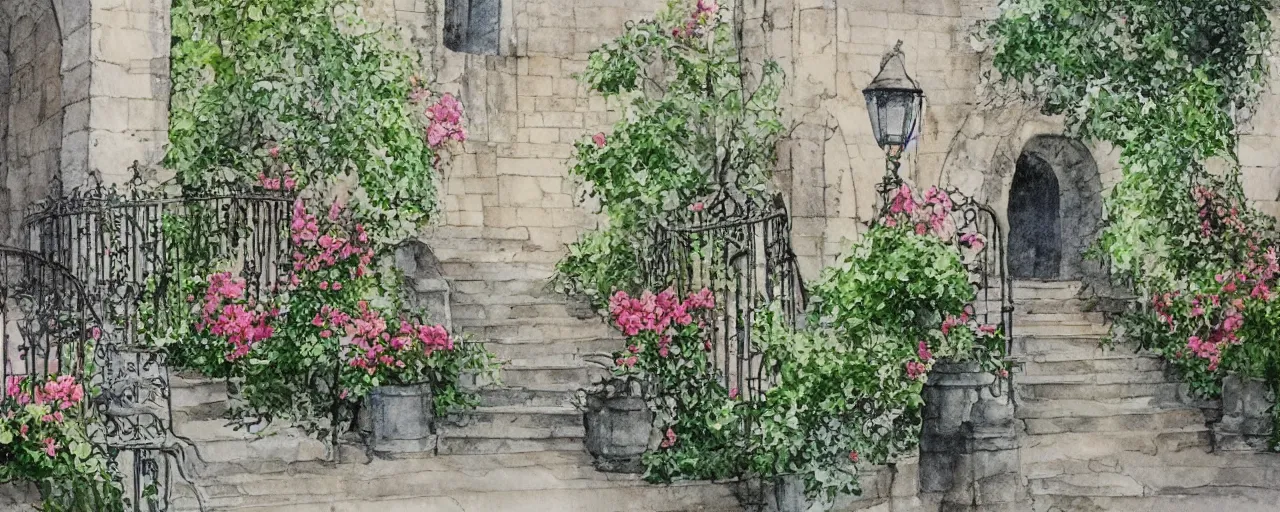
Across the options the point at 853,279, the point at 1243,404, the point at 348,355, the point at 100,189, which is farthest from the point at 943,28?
the point at 100,189

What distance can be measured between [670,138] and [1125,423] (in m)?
3.25

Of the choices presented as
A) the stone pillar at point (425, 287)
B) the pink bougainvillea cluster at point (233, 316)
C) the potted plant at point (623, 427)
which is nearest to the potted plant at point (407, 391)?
the stone pillar at point (425, 287)

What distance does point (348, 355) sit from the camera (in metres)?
9.19

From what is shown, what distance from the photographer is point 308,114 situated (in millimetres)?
9344

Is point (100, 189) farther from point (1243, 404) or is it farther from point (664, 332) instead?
point (1243, 404)

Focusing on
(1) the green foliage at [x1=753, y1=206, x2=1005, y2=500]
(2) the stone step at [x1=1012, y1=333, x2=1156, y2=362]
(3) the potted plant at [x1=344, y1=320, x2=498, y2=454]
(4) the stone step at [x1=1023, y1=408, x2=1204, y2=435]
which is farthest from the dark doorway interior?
(3) the potted plant at [x1=344, y1=320, x2=498, y2=454]

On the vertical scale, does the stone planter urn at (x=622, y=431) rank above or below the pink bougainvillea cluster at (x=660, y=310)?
below

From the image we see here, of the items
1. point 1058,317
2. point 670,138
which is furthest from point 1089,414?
point 670,138

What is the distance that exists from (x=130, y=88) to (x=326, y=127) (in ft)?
4.97

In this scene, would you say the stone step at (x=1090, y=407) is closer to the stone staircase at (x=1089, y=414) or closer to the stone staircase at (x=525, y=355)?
the stone staircase at (x=1089, y=414)

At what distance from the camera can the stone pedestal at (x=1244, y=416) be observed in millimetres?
10094

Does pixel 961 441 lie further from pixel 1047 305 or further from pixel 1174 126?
pixel 1047 305

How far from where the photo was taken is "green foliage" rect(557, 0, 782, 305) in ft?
31.4

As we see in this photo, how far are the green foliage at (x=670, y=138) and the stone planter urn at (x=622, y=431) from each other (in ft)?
3.38
